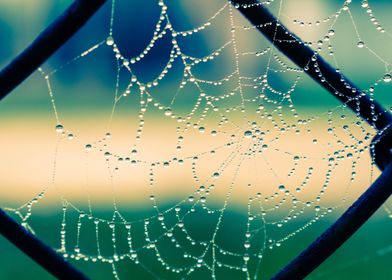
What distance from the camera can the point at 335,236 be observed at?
60 centimetres

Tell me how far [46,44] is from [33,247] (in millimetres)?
169

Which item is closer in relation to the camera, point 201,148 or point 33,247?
point 33,247

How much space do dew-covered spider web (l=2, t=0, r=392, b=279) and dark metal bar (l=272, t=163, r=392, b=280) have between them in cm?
13

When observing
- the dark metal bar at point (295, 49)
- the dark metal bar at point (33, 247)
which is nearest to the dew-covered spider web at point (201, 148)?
the dark metal bar at point (295, 49)

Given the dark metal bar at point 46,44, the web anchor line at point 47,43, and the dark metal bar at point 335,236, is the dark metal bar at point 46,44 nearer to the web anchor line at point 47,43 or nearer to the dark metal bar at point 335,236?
the web anchor line at point 47,43

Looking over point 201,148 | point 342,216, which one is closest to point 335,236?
point 342,216

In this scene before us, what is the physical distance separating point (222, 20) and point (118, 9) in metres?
1.10

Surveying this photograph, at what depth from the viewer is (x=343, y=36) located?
21.6 feet

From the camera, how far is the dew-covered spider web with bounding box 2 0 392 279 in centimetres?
142

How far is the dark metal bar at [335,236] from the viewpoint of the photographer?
1.93ft

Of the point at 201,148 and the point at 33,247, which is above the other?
the point at 201,148

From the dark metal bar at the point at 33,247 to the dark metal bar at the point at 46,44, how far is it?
109mm

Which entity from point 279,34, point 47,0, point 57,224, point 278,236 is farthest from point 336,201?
point 47,0

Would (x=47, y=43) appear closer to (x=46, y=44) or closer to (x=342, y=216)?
(x=46, y=44)
